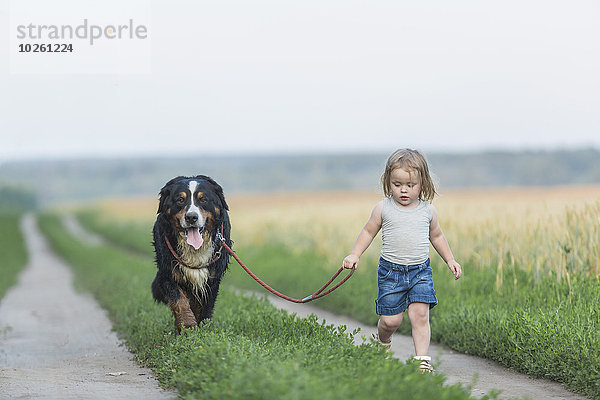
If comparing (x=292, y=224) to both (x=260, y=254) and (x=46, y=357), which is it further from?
(x=46, y=357)

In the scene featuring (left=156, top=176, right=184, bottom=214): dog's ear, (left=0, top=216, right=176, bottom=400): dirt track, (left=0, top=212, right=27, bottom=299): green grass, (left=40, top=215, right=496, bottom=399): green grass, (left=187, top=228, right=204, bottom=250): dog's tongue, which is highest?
(left=156, top=176, right=184, bottom=214): dog's ear

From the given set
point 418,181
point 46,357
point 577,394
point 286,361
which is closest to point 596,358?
point 577,394

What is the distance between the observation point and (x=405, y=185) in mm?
6578

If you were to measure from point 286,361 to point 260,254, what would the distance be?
1422cm

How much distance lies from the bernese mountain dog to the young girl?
1.48 m

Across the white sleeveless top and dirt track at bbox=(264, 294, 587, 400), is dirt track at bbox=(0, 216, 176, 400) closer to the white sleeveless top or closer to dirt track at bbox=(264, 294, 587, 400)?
the white sleeveless top

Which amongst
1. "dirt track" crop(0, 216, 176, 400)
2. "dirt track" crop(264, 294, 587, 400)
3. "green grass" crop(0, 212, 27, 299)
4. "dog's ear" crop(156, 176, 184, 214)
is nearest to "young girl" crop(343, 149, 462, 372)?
"dirt track" crop(264, 294, 587, 400)

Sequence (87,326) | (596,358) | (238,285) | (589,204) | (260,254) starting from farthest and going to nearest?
(260,254), (238,285), (87,326), (589,204), (596,358)

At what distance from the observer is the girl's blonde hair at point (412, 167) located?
6.54 metres

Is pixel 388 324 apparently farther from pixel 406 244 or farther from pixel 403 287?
pixel 406 244

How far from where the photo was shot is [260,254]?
19.7 metres

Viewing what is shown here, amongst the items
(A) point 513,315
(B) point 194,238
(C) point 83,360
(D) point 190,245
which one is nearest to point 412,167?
(B) point 194,238

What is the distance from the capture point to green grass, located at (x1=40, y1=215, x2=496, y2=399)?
4598mm

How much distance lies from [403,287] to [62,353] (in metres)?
4.32
